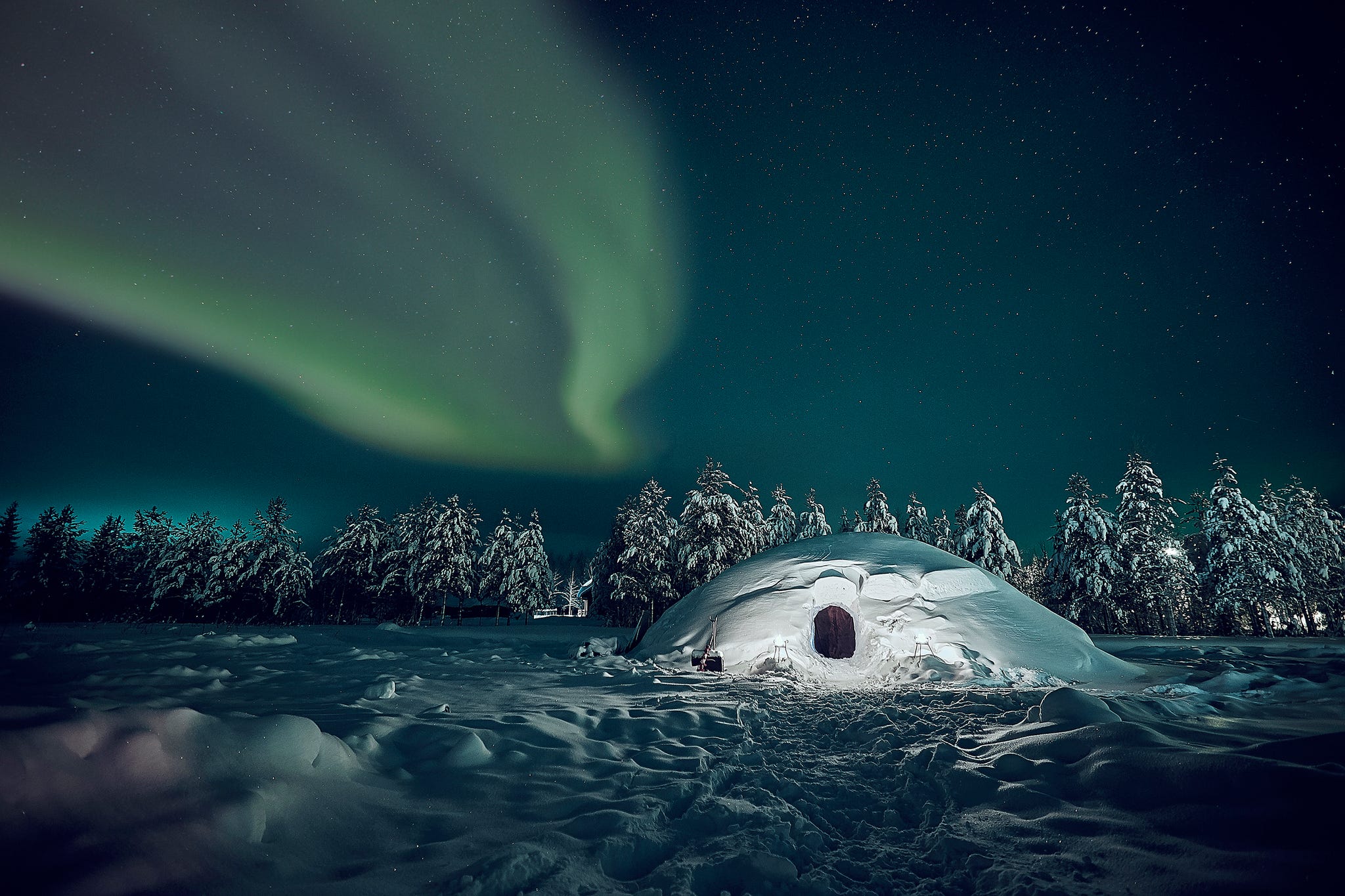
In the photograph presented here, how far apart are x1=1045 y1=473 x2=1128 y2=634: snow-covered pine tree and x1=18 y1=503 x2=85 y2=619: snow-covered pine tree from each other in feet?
218

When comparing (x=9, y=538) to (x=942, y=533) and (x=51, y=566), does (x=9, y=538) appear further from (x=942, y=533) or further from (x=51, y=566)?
(x=942, y=533)

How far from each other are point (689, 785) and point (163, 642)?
57.9ft

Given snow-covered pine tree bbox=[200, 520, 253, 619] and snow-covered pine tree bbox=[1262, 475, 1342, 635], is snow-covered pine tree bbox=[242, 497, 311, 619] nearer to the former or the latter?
snow-covered pine tree bbox=[200, 520, 253, 619]

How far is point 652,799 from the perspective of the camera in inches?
148

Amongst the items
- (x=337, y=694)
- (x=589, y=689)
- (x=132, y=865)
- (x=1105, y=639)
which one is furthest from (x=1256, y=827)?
(x=1105, y=639)

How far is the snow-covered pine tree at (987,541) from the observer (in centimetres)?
2900

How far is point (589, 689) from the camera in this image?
849cm

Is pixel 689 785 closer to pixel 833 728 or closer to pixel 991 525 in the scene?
pixel 833 728

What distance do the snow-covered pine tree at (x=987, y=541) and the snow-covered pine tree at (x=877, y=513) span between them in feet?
16.6

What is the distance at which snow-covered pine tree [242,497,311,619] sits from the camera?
34.1 m

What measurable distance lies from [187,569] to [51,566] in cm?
1178

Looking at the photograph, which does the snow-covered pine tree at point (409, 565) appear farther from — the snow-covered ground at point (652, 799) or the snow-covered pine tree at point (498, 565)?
the snow-covered ground at point (652, 799)

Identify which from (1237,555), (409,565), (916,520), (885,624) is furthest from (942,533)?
(409,565)

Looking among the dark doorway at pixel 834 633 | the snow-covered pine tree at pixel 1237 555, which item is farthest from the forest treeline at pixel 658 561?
the dark doorway at pixel 834 633
